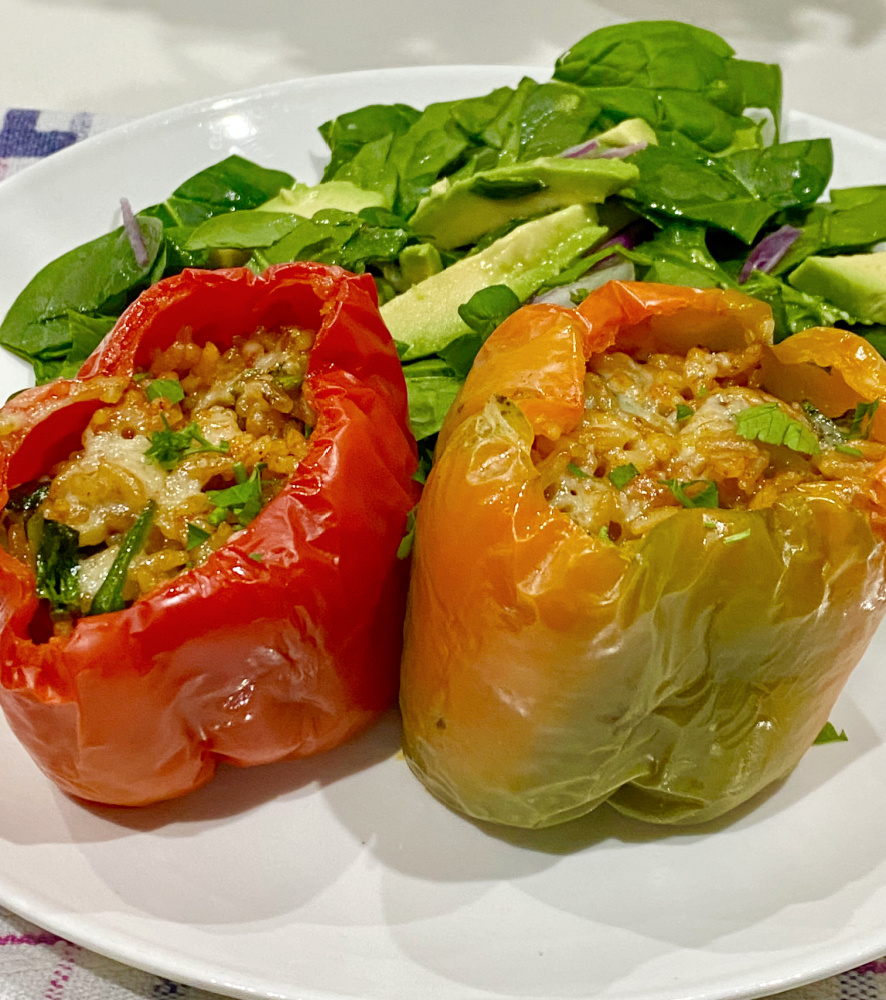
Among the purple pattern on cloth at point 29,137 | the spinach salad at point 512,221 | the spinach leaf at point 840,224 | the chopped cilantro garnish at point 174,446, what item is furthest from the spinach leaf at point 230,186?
the spinach leaf at point 840,224

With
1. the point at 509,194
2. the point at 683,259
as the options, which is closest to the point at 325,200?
the point at 509,194

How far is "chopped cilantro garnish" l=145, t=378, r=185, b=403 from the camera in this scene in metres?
1.57

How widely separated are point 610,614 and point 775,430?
379 millimetres

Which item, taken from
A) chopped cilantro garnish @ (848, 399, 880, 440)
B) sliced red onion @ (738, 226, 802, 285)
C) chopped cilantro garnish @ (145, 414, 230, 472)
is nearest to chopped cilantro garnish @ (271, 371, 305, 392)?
chopped cilantro garnish @ (145, 414, 230, 472)

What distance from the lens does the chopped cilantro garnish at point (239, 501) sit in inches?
57.7

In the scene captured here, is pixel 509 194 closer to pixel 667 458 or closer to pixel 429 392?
pixel 429 392

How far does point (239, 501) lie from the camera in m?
1.47

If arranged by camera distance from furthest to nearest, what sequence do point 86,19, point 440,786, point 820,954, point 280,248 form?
point 86,19, point 280,248, point 440,786, point 820,954

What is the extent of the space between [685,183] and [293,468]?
1.39 m

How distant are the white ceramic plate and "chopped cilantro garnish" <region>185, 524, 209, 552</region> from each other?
454 millimetres

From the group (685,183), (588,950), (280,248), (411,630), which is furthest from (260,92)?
(588,950)

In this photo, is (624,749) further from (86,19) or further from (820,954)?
(86,19)

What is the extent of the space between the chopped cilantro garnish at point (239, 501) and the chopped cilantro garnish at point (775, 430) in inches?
28.8

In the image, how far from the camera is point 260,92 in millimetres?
2648
